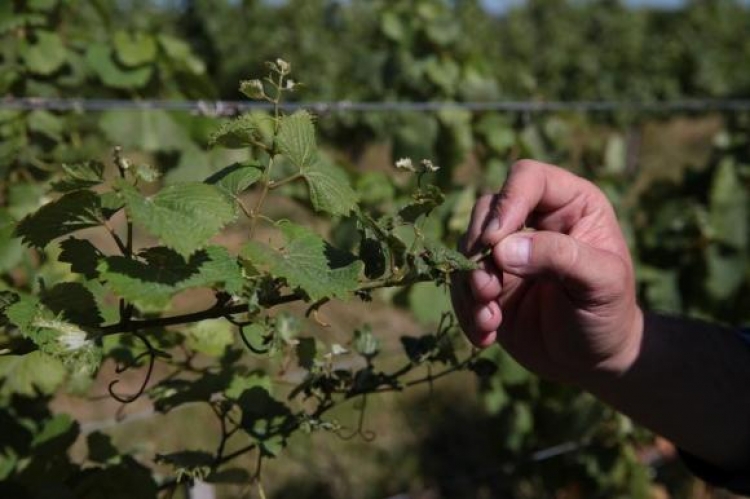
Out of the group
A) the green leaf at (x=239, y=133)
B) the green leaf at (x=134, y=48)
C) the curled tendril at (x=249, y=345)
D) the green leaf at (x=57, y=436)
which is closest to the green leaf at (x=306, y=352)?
the curled tendril at (x=249, y=345)

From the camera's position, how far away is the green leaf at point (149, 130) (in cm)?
238

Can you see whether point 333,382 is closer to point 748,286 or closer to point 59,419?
point 59,419

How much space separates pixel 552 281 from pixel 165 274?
55 cm

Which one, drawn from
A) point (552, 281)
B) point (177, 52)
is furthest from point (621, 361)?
point (177, 52)

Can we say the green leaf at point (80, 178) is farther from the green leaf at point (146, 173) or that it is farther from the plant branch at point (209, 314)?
the plant branch at point (209, 314)

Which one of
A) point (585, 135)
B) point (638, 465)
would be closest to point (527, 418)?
point (638, 465)

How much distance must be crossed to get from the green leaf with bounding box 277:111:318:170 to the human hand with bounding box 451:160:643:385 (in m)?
0.25

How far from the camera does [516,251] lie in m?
1.14

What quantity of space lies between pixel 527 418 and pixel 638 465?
1.20 ft

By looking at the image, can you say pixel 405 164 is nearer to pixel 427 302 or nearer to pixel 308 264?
pixel 308 264

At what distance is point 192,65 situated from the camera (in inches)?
104

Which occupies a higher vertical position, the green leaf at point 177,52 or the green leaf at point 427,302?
the green leaf at point 177,52

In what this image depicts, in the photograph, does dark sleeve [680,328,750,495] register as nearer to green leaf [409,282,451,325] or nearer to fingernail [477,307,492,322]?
fingernail [477,307,492,322]

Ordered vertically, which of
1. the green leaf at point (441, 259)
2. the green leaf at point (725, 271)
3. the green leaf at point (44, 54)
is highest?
the green leaf at point (441, 259)
